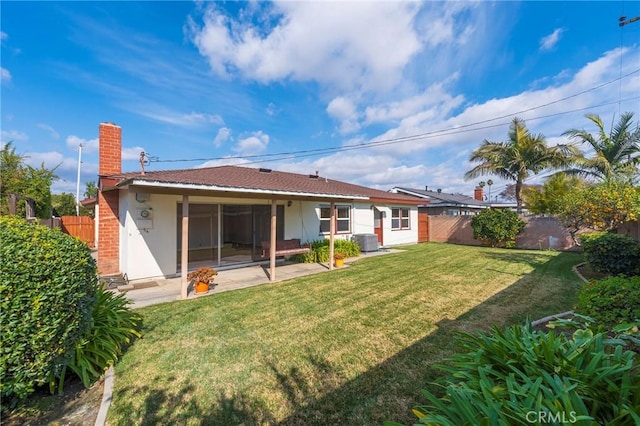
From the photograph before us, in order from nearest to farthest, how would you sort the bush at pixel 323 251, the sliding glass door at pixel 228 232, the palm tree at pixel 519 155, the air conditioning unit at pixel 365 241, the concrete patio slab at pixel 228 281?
1. the concrete patio slab at pixel 228 281
2. the sliding glass door at pixel 228 232
3. the bush at pixel 323 251
4. the air conditioning unit at pixel 365 241
5. the palm tree at pixel 519 155

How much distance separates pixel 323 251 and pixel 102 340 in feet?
26.7

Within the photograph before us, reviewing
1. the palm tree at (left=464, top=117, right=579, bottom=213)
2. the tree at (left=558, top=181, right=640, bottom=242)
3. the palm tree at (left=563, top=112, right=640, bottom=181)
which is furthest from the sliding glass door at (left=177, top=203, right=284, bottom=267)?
the palm tree at (left=563, top=112, right=640, bottom=181)

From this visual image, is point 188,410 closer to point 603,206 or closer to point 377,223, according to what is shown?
point 603,206

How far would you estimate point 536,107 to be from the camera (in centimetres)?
1462

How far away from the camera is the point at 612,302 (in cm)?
393

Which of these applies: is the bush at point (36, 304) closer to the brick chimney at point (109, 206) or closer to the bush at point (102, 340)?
the bush at point (102, 340)

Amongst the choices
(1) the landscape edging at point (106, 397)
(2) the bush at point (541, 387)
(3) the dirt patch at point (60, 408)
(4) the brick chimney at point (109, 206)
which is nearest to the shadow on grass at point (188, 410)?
(1) the landscape edging at point (106, 397)

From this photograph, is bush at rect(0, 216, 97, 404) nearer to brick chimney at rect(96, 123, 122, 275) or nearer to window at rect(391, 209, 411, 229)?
brick chimney at rect(96, 123, 122, 275)

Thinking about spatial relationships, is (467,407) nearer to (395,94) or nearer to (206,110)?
(395,94)

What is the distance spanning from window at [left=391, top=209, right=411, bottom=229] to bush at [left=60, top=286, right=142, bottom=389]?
14623 mm

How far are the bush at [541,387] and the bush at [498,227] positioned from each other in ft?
45.0

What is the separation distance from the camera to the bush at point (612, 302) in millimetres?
3691

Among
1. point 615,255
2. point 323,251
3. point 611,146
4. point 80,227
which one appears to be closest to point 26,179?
point 80,227

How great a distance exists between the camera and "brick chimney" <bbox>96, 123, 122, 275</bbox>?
26.7 ft
